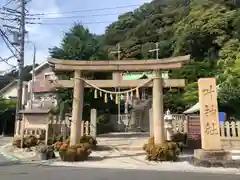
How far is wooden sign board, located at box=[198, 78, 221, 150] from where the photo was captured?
11398 millimetres

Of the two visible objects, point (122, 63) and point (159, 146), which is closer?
point (159, 146)

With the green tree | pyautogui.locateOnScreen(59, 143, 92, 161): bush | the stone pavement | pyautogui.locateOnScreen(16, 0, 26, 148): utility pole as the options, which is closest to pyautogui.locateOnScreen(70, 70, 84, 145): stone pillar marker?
pyautogui.locateOnScreen(59, 143, 92, 161): bush

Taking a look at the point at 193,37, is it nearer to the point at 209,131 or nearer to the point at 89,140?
the point at 89,140

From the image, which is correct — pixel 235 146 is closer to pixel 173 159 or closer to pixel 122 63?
pixel 173 159

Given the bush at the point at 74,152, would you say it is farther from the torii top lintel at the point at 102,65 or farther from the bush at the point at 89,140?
the torii top lintel at the point at 102,65

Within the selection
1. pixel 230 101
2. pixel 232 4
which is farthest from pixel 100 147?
pixel 232 4

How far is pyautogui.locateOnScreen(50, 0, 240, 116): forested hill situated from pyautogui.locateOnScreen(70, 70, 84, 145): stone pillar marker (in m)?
10.1

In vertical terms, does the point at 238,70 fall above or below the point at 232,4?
below

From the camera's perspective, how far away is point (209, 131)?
11594 mm

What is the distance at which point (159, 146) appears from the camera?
12.4 meters

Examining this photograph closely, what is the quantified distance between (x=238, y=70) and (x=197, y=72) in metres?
11.7

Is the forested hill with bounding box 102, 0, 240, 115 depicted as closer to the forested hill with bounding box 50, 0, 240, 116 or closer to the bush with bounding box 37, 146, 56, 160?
the forested hill with bounding box 50, 0, 240, 116

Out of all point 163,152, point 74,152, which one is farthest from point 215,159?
point 74,152

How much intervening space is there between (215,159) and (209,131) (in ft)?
3.85
